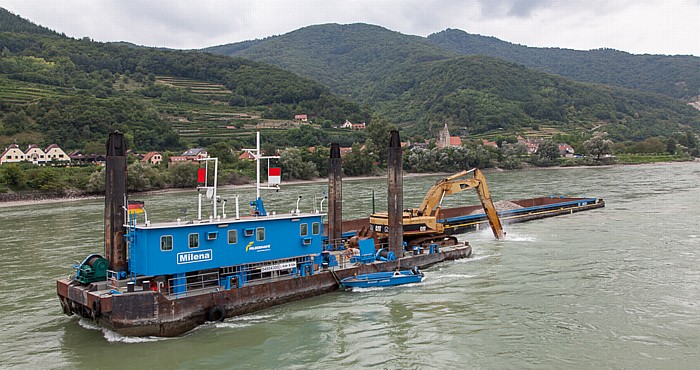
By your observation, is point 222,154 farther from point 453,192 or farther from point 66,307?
point 66,307

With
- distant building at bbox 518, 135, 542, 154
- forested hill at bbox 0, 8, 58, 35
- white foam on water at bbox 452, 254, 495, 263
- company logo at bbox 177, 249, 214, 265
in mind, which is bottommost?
white foam on water at bbox 452, 254, 495, 263

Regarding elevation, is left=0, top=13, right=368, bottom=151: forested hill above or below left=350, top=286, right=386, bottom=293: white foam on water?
above

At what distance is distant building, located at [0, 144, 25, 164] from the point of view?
76575mm

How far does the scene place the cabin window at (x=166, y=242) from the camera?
17.5m

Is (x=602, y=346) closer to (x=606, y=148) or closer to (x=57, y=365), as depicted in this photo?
(x=57, y=365)

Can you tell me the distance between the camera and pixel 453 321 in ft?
63.3

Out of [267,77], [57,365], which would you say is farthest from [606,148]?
[57,365]

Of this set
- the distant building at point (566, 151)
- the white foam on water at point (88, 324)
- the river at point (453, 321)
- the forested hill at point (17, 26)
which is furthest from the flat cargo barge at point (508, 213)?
the forested hill at point (17, 26)

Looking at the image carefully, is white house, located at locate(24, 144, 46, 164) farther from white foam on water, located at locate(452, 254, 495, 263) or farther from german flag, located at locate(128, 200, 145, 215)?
german flag, located at locate(128, 200, 145, 215)

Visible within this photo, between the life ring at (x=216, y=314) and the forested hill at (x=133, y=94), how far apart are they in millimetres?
81168

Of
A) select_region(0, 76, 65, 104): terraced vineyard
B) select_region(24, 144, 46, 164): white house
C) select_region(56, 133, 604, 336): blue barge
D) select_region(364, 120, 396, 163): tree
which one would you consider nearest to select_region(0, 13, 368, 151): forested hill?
select_region(0, 76, 65, 104): terraced vineyard

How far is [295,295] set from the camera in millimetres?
20672

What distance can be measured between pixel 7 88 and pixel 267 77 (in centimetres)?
7509

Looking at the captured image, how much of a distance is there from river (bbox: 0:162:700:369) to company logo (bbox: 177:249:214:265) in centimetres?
141
